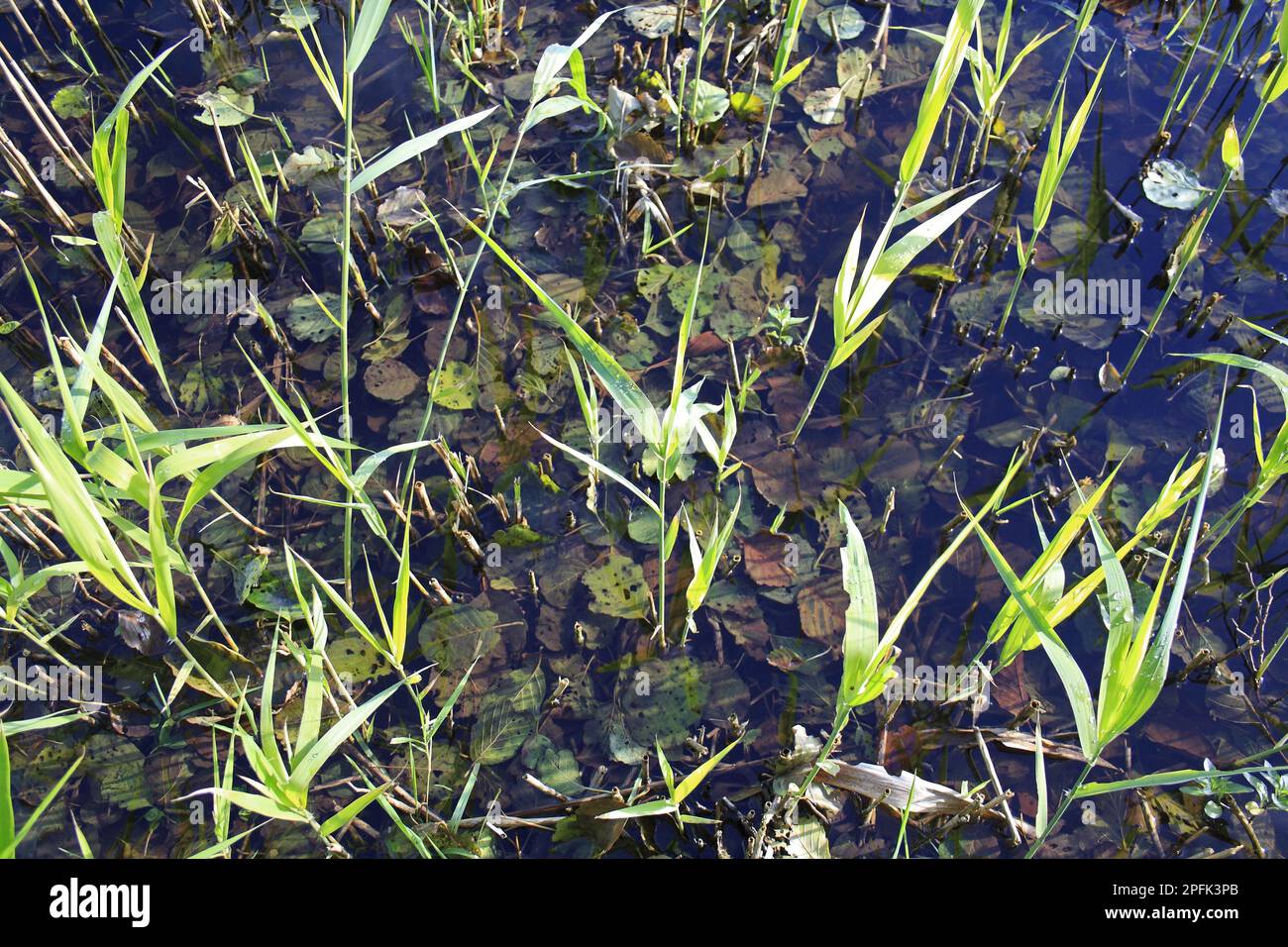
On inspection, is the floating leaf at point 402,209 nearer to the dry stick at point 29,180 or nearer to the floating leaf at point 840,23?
the dry stick at point 29,180

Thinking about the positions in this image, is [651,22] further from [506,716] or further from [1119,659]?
[1119,659]

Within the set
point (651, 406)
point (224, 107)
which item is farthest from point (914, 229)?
point (224, 107)

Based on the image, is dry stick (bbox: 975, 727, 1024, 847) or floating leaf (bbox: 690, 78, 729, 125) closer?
dry stick (bbox: 975, 727, 1024, 847)

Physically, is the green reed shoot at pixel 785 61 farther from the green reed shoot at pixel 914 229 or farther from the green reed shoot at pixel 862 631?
the green reed shoot at pixel 862 631

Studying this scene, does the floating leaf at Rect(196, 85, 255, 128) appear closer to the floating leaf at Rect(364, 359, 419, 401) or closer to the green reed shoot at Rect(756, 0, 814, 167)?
the floating leaf at Rect(364, 359, 419, 401)

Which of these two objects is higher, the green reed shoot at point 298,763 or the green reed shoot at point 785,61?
the green reed shoot at point 785,61

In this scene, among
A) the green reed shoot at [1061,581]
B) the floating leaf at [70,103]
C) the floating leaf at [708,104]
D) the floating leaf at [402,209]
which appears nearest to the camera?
the green reed shoot at [1061,581]

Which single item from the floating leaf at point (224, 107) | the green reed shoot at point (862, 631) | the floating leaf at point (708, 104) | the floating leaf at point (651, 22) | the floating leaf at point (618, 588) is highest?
the floating leaf at point (651, 22)

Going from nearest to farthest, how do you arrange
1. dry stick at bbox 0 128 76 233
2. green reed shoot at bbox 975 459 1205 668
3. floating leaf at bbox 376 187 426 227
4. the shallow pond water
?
green reed shoot at bbox 975 459 1205 668, the shallow pond water, dry stick at bbox 0 128 76 233, floating leaf at bbox 376 187 426 227

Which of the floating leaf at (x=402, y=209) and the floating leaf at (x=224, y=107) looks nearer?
the floating leaf at (x=402, y=209)

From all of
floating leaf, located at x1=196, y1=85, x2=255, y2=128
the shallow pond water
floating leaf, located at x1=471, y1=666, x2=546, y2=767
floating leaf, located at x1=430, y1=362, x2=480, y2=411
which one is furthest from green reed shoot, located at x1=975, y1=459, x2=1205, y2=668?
floating leaf, located at x1=196, y1=85, x2=255, y2=128

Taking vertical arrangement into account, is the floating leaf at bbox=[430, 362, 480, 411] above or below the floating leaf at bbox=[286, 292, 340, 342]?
below

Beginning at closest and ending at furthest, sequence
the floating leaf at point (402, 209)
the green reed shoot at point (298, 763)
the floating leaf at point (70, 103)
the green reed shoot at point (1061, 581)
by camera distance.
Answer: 1. the green reed shoot at point (298, 763)
2. the green reed shoot at point (1061, 581)
3. the floating leaf at point (402, 209)
4. the floating leaf at point (70, 103)

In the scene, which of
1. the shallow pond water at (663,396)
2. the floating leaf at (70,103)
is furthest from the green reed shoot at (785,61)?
the floating leaf at (70,103)
